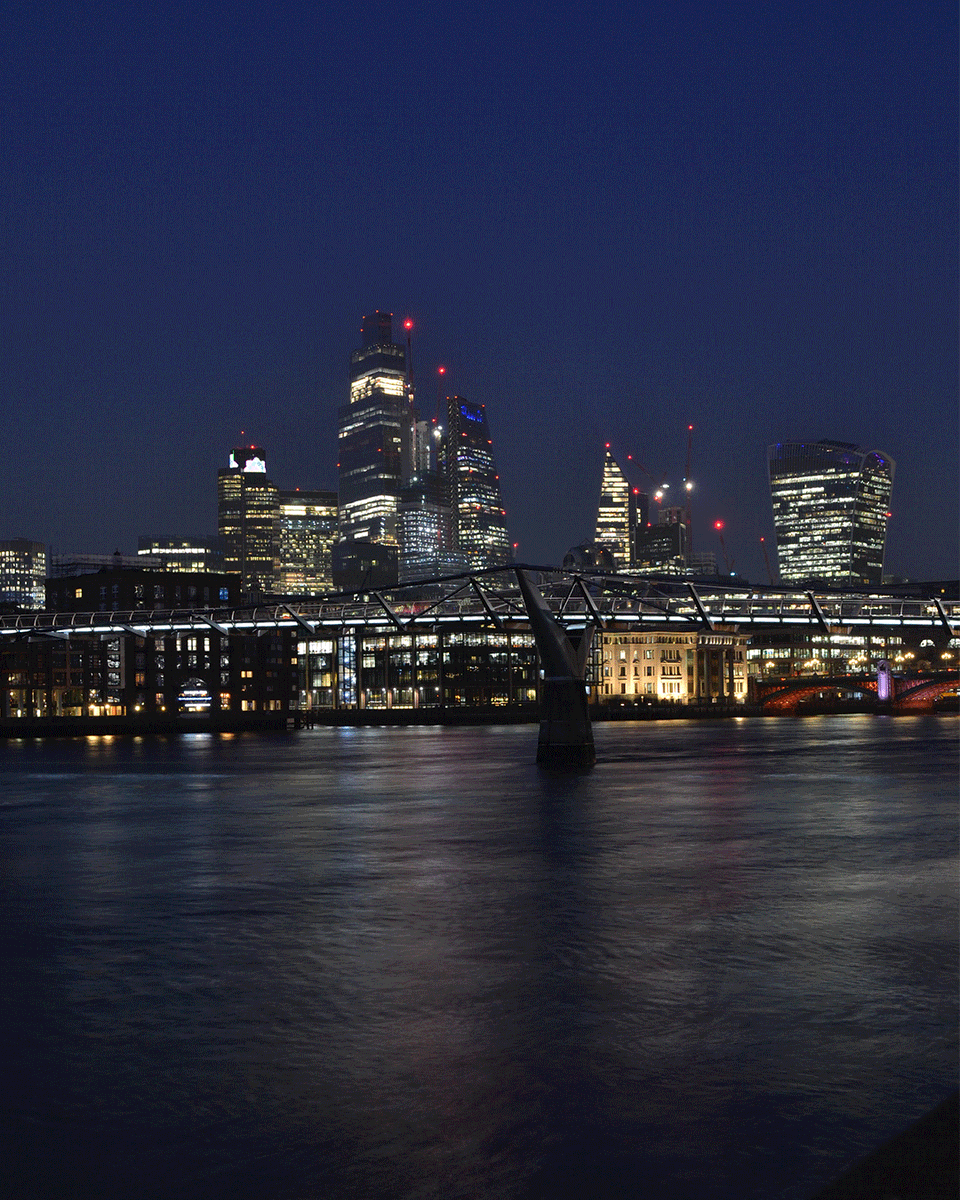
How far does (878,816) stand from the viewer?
47750 mm

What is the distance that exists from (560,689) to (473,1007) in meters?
51.2

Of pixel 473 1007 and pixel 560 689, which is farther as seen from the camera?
pixel 560 689

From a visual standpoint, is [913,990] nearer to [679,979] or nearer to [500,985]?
[679,979]

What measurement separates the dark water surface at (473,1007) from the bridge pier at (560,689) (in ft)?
70.8

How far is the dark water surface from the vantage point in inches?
467

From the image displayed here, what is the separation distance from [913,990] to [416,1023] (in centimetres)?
716

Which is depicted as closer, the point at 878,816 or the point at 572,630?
the point at 878,816

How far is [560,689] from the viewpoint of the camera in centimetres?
6875

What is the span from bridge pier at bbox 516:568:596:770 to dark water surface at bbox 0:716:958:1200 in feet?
70.8

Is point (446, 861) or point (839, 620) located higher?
point (839, 620)

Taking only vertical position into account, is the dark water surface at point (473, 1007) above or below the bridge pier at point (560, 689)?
below

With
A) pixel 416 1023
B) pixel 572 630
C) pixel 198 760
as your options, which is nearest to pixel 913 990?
pixel 416 1023

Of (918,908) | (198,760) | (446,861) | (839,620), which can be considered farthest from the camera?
(839,620)

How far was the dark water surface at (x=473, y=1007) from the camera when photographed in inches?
467
